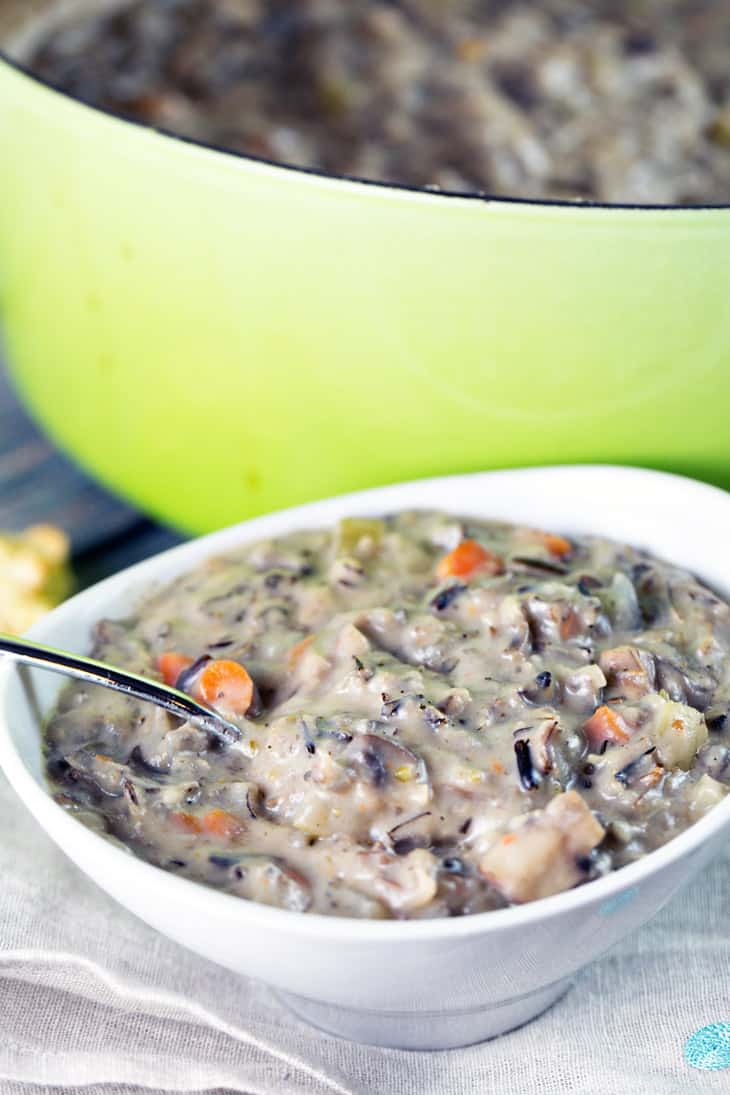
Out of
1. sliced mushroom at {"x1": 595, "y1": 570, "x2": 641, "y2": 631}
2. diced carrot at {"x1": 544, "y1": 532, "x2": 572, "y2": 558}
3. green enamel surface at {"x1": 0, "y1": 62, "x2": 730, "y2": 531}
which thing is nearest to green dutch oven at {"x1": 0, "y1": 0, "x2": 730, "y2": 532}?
green enamel surface at {"x1": 0, "y1": 62, "x2": 730, "y2": 531}

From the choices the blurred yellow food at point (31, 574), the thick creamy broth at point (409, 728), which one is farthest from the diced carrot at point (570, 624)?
the blurred yellow food at point (31, 574)

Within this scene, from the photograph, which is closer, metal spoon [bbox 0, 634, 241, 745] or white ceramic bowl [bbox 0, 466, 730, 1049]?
white ceramic bowl [bbox 0, 466, 730, 1049]

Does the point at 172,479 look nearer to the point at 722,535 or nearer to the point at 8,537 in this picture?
the point at 8,537

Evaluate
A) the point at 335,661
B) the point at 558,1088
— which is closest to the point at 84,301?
→ the point at 335,661

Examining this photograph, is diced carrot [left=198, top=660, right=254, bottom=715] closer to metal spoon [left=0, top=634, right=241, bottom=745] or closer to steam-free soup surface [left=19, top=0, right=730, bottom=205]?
metal spoon [left=0, top=634, right=241, bottom=745]

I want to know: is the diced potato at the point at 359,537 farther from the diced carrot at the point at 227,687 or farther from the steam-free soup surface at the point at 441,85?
the steam-free soup surface at the point at 441,85

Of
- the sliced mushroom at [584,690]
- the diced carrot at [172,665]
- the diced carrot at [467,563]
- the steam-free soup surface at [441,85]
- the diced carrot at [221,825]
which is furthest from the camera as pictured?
the steam-free soup surface at [441,85]
